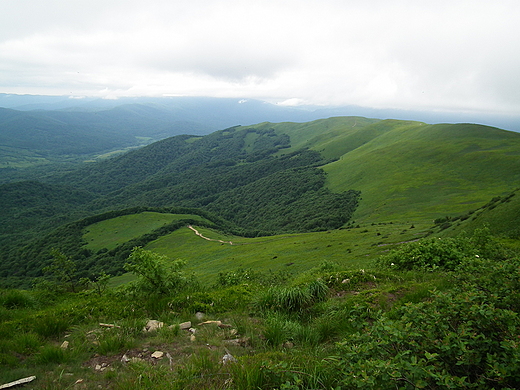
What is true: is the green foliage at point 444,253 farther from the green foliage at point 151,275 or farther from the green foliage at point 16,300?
the green foliage at point 16,300

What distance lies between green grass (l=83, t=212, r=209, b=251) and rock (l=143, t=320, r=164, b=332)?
141m

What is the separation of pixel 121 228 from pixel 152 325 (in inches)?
6363

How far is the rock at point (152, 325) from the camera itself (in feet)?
21.0

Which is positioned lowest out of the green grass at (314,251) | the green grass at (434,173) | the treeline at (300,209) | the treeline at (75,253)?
the treeline at (75,253)

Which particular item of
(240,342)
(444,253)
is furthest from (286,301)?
(444,253)

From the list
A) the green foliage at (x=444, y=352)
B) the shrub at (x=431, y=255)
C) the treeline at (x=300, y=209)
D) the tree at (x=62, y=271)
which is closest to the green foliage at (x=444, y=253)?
the shrub at (x=431, y=255)

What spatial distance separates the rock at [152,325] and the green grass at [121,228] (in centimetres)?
14127

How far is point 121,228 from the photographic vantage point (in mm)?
149000

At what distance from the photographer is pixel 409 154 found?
13875 cm

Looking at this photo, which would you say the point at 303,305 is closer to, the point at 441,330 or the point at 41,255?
the point at 441,330

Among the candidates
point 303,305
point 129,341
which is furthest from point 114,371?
point 303,305

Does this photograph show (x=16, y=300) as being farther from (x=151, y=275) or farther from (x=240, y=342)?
(x=240, y=342)

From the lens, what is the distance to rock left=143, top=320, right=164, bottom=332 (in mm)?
6387

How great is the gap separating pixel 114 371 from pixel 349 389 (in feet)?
13.3
